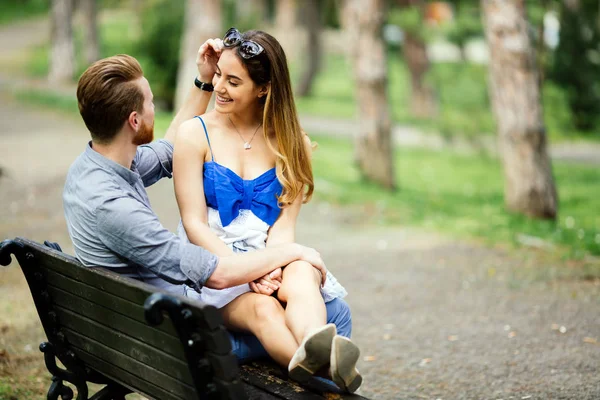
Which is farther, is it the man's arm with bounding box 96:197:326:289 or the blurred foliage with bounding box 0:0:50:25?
the blurred foliage with bounding box 0:0:50:25

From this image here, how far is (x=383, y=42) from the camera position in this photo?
40.2 ft

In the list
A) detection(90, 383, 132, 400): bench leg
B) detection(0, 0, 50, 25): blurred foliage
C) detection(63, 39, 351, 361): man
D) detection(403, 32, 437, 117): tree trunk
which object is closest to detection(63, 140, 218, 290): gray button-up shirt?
detection(63, 39, 351, 361): man

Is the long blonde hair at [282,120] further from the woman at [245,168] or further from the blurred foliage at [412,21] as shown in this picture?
the blurred foliage at [412,21]

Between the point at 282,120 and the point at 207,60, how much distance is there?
19.6 inches

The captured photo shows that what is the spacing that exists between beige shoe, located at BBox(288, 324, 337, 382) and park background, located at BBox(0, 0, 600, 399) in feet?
5.77

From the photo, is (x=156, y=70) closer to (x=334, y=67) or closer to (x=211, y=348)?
(x=211, y=348)

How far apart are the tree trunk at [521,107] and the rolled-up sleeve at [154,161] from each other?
7.00 metres

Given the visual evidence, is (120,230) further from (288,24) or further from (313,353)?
(288,24)

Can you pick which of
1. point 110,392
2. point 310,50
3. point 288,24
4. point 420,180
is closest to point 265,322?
point 110,392

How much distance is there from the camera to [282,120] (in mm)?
3820

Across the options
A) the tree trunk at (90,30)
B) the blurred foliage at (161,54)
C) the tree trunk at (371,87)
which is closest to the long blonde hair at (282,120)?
the tree trunk at (371,87)

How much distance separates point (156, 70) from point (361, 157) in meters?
7.58

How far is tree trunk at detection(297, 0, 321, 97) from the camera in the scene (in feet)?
90.4

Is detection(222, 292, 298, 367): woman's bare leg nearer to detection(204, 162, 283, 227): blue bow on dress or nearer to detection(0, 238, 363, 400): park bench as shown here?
detection(0, 238, 363, 400): park bench
